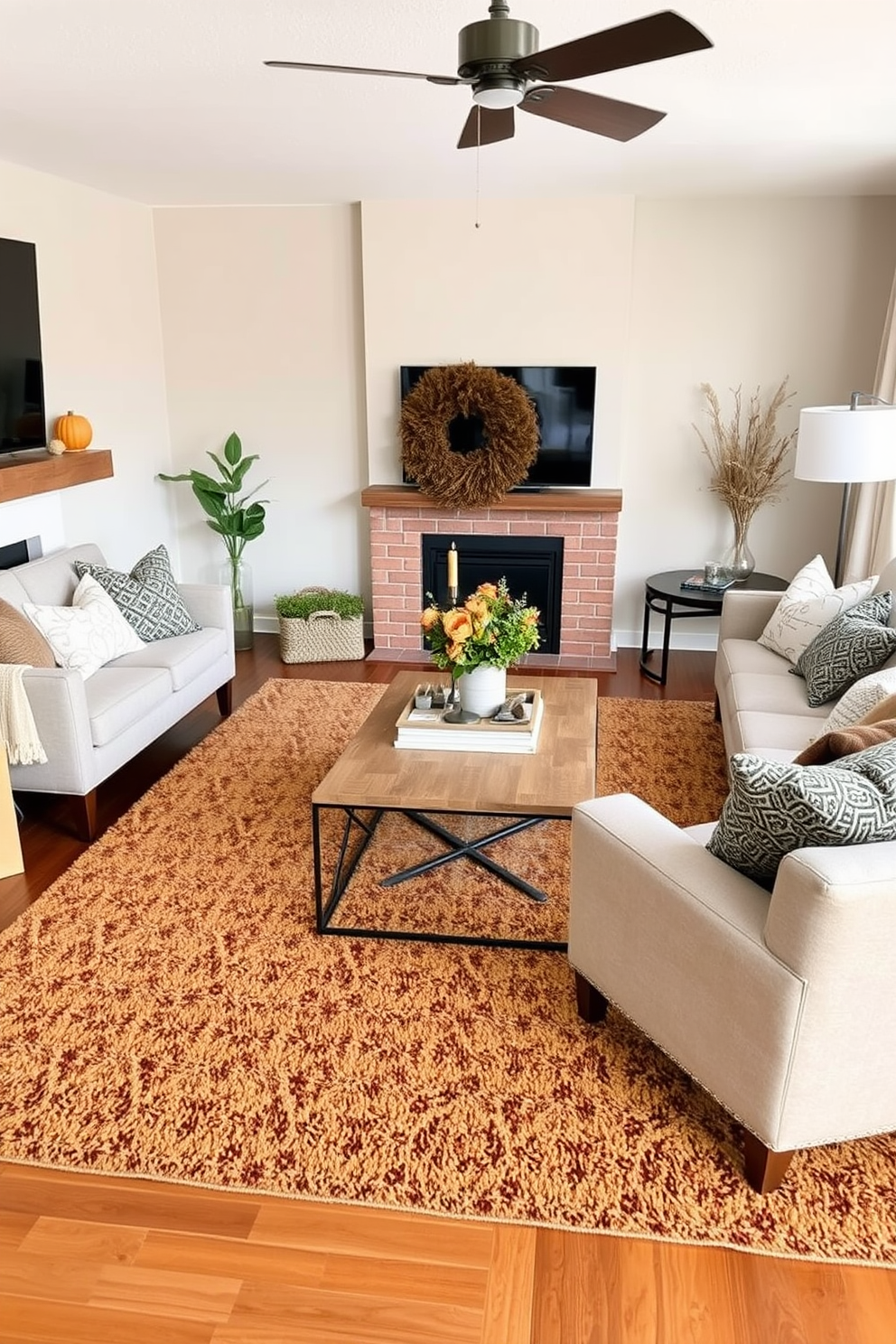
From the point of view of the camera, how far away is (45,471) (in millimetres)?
4109

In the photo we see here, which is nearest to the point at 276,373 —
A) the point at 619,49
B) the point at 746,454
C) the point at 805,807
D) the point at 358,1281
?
the point at 746,454

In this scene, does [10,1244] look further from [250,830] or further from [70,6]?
[70,6]

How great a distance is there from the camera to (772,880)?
80.0 inches

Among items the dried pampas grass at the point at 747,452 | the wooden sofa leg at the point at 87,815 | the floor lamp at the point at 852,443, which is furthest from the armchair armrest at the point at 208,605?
the dried pampas grass at the point at 747,452

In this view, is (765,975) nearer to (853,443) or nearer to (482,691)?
(482,691)

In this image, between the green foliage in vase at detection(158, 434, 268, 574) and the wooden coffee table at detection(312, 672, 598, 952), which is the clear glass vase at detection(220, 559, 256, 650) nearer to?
the green foliage in vase at detection(158, 434, 268, 574)

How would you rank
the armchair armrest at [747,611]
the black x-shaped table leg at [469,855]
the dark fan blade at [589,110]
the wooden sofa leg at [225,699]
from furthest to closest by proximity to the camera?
the wooden sofa leg at [225,699] < the armchair armrest at [747,611] < the black x-shaped table leg at [469,855] < the dark fan blade at [589,110]

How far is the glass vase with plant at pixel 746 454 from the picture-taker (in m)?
5.27

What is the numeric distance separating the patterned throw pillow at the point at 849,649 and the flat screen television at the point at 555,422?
2.13 metres

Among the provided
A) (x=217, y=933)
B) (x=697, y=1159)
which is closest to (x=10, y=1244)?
(x=217, y=933)

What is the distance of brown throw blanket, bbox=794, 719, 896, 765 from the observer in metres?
2.09

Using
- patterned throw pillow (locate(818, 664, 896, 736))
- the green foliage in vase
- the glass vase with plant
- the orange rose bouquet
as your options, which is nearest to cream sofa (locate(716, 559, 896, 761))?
patterned throw pillow (locate(818, 664, 896, 736))

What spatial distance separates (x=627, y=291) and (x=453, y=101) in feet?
7.24

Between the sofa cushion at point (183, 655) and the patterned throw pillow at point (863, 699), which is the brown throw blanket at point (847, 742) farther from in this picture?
the sofa cushion at point (183, 655)
